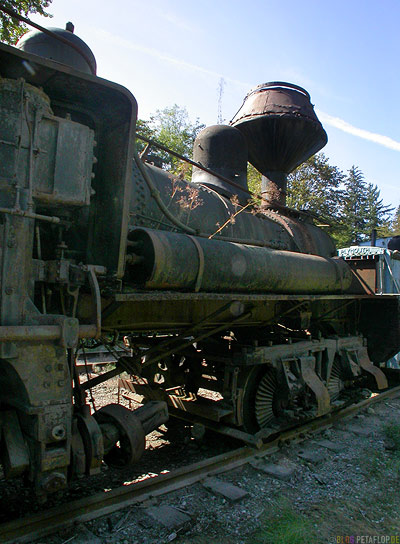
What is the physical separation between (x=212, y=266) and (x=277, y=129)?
4.58m

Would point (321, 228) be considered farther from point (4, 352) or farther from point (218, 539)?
point (4, 352)

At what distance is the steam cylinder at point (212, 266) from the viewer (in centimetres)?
338

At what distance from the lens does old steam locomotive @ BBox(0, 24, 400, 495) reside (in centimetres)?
254

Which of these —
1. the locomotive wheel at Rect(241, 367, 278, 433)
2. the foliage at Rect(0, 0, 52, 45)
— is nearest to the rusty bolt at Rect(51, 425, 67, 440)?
the locomotive wheel at Rect(241, 367, 278, 433)

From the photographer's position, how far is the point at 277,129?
7.46 m

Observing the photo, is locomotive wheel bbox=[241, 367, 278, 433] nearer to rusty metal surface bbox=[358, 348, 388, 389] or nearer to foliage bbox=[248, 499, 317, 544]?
foliage bbox=[248, 499, 317, 544]

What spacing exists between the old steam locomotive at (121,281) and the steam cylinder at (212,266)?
1cm

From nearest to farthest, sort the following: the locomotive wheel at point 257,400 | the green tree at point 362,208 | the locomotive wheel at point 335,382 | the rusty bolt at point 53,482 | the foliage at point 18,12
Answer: the rusty bolt at point 53,482, the locomotive wheel at point 257,400, the locomotive wheel at point 335,382, the foliage at point 18,12, the green tree at point 362,208

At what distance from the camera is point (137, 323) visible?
13.1 feet

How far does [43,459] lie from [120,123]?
93.8 inches

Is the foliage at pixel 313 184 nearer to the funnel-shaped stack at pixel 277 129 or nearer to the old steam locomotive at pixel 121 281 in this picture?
the funnel-shaped stack at pixel 277 129

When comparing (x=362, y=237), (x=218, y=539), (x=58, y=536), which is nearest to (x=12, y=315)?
(x=58, y=536)

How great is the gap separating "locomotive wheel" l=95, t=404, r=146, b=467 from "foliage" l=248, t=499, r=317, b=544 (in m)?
1.04

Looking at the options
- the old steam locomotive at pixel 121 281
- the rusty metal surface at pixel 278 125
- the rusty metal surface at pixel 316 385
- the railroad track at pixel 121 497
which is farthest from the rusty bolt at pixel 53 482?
the rusty metal surface at pixel 278 125
